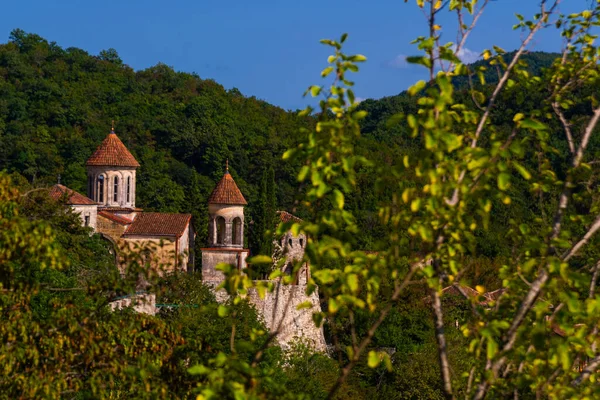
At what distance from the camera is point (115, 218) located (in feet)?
102

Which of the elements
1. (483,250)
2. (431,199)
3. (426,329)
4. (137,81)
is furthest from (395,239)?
(137,81)

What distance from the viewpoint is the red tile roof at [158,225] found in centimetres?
3092

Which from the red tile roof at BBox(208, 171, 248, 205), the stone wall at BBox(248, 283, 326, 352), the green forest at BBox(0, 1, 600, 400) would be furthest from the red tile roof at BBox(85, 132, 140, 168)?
the green forest at BBox(0, 1, 600, 400)

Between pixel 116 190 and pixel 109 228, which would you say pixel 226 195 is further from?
pixel 116 190

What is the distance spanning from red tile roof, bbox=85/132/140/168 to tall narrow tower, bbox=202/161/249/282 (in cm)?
386

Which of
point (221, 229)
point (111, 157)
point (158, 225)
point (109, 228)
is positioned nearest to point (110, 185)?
point (111, 157)

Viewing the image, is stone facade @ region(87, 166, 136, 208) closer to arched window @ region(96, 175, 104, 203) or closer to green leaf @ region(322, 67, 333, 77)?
arched window @ region(96, 175, 104, 203)

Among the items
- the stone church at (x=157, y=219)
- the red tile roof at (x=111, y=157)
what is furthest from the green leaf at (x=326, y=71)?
the red tile roof at (x=111, y=157)

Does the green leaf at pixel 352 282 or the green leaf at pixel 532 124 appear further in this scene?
the green leaf at pixel 532 124

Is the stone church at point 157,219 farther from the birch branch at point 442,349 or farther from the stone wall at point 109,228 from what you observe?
the birch branch at point 442,349

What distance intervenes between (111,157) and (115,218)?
2003mm

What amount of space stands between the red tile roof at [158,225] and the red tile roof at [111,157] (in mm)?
1819

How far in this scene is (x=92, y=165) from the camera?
103ft

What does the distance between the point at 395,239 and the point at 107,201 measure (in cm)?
2779
